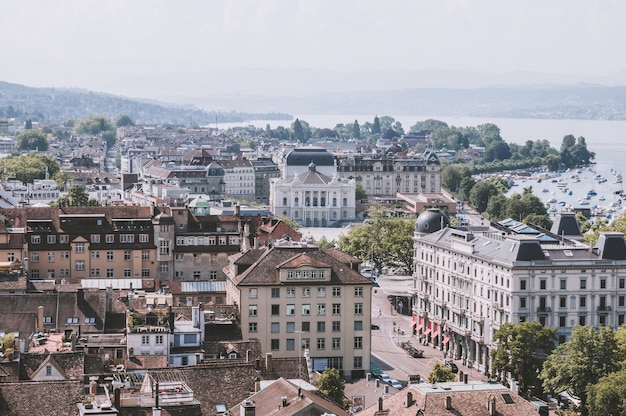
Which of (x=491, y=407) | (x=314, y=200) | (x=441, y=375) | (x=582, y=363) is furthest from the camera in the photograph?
(x=314, y=200)

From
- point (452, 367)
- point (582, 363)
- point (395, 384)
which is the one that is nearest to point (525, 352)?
point (452, 367)

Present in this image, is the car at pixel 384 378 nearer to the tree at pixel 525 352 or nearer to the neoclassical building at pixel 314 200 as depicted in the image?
the tree at pixel 525 352

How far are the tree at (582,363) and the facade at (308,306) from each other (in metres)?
A: 8.39

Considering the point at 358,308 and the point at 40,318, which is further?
the point at 358,308

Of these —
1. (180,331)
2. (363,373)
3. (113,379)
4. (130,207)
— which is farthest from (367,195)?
(113,379)

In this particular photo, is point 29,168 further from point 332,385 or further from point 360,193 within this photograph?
point 332,385

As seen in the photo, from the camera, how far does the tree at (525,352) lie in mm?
67875

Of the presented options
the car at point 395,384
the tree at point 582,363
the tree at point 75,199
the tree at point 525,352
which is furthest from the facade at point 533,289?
the tree at point 75,199

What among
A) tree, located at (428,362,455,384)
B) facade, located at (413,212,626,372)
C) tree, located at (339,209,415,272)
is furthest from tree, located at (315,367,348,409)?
tree, located at (339,209,415,272)

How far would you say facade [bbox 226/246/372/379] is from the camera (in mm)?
63469

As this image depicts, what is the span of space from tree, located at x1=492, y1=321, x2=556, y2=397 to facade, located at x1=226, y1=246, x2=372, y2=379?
7.71m

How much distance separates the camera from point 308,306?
64.2 meters

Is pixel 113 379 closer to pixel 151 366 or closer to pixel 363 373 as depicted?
pixel 151 366

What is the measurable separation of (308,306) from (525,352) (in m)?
A: 11.3
